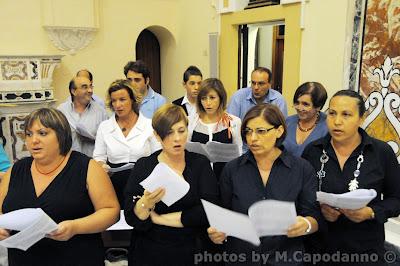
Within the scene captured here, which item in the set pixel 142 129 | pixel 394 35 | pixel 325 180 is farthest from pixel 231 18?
pixel 325 180

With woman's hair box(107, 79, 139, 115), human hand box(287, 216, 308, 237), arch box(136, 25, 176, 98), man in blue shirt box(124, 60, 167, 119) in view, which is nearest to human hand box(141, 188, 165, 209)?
human hand box(287, 216, 308, 237)

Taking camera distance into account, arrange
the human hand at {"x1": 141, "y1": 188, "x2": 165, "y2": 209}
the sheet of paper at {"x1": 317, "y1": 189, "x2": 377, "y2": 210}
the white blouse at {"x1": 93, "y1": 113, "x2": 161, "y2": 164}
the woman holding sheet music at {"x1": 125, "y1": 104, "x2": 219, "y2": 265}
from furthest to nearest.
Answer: the white blouse at {"x1": 93, "y1": 113, "x2": 161, "y2": 164}, the woman holding sheet music at {"x1": 125, "y1": 104, "x2": 219, "y2": 265}, the human hand at {"x1": 141, "y1": 188, "x2": 165, "y2": 209}, the sheet of paper at {"x1": 317, "y1": 189, "x2": 377, "y2": 210}

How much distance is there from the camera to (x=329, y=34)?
→ 4605 millimetres

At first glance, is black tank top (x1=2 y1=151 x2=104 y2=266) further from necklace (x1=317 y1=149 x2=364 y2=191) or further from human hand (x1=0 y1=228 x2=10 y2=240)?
necklace (x1=317 y1=149 x2=364 y2=191)

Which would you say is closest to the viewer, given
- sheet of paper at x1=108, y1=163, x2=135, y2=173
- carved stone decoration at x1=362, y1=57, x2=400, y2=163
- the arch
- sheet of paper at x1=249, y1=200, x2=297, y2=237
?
sheet of paper at x1=249, y1=200, x2=297, y2=237

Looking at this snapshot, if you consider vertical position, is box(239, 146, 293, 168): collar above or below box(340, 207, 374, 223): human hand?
above

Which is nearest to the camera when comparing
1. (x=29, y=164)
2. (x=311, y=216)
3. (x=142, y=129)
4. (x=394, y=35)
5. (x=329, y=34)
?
(x=311, y=216)

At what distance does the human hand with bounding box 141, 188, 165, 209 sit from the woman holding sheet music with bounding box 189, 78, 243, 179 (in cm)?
106

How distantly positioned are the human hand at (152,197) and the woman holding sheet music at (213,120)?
1064 millimetres

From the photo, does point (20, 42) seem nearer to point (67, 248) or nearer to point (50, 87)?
point (50, 87)

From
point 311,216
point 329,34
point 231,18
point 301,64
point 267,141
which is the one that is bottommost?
point 311,216

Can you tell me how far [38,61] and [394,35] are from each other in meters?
5.69

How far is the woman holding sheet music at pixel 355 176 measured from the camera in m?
1.73

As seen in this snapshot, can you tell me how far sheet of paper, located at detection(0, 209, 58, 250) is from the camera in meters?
1.41
